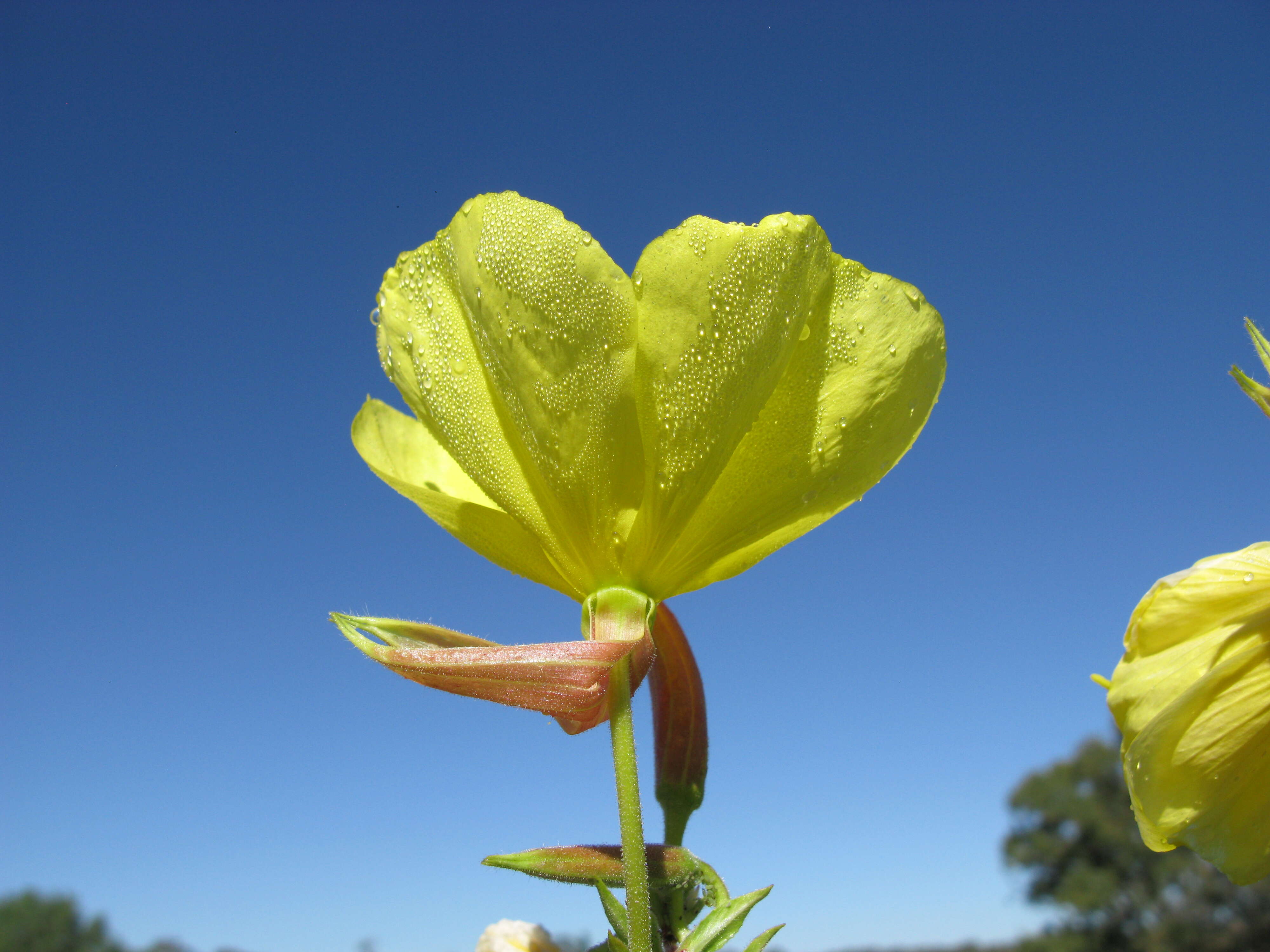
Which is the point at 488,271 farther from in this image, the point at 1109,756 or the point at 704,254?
the point at 1109,756

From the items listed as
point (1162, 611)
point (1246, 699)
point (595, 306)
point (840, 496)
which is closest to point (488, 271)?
point (595, 306)

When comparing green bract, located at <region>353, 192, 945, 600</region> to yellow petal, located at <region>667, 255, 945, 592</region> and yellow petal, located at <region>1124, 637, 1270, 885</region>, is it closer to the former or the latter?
yellow petal, located at <region>667, 255, 945, 592</region>

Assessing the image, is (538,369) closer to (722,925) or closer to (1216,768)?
(722,925)

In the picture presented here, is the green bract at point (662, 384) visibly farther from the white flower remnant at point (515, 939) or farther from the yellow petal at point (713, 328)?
the white flower remnant at point (515, 939)

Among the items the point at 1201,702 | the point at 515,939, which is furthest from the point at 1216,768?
the point at 515,939

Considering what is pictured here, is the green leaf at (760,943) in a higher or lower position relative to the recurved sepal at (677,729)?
lower

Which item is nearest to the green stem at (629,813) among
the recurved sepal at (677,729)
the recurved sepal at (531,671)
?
the recurved sepal at (531,671)
